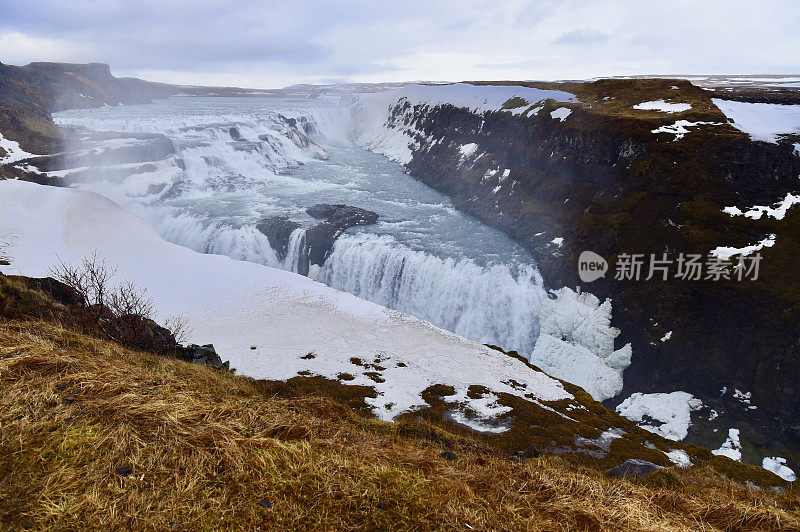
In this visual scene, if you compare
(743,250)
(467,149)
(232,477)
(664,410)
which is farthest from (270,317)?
(467,149)

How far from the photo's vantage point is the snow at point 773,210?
76.6ft

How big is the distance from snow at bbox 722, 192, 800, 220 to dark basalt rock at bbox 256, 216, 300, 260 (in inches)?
1196

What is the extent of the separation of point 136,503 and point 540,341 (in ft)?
81.8

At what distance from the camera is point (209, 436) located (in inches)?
184

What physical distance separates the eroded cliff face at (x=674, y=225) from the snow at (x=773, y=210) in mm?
335

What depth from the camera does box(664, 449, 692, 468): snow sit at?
13.7 metres

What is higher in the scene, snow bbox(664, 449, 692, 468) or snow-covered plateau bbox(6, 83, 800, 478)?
snow-covered plateau bbox(6, 83, 800, 478)

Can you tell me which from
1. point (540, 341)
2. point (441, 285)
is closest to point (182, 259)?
point (441, 285)

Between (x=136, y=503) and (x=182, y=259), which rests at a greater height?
(x=136, y=503)

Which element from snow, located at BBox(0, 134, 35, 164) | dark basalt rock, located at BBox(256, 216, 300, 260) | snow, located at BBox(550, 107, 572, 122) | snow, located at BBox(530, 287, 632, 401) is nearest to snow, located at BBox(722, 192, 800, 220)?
snow, located at BBox(530, 287, 632, 401)

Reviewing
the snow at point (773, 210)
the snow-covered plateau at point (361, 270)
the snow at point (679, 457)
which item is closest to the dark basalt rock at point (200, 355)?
A: the snow-covered plateau at point (361, 270)

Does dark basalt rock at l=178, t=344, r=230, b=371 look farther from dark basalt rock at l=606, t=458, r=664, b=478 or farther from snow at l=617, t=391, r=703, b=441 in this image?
snow at l=617, t=391, r=703, b=441

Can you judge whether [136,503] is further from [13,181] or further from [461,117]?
[461,117]

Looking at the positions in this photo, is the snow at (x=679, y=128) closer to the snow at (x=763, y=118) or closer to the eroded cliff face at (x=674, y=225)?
the eroded cliff face at (x=674, y=225)
